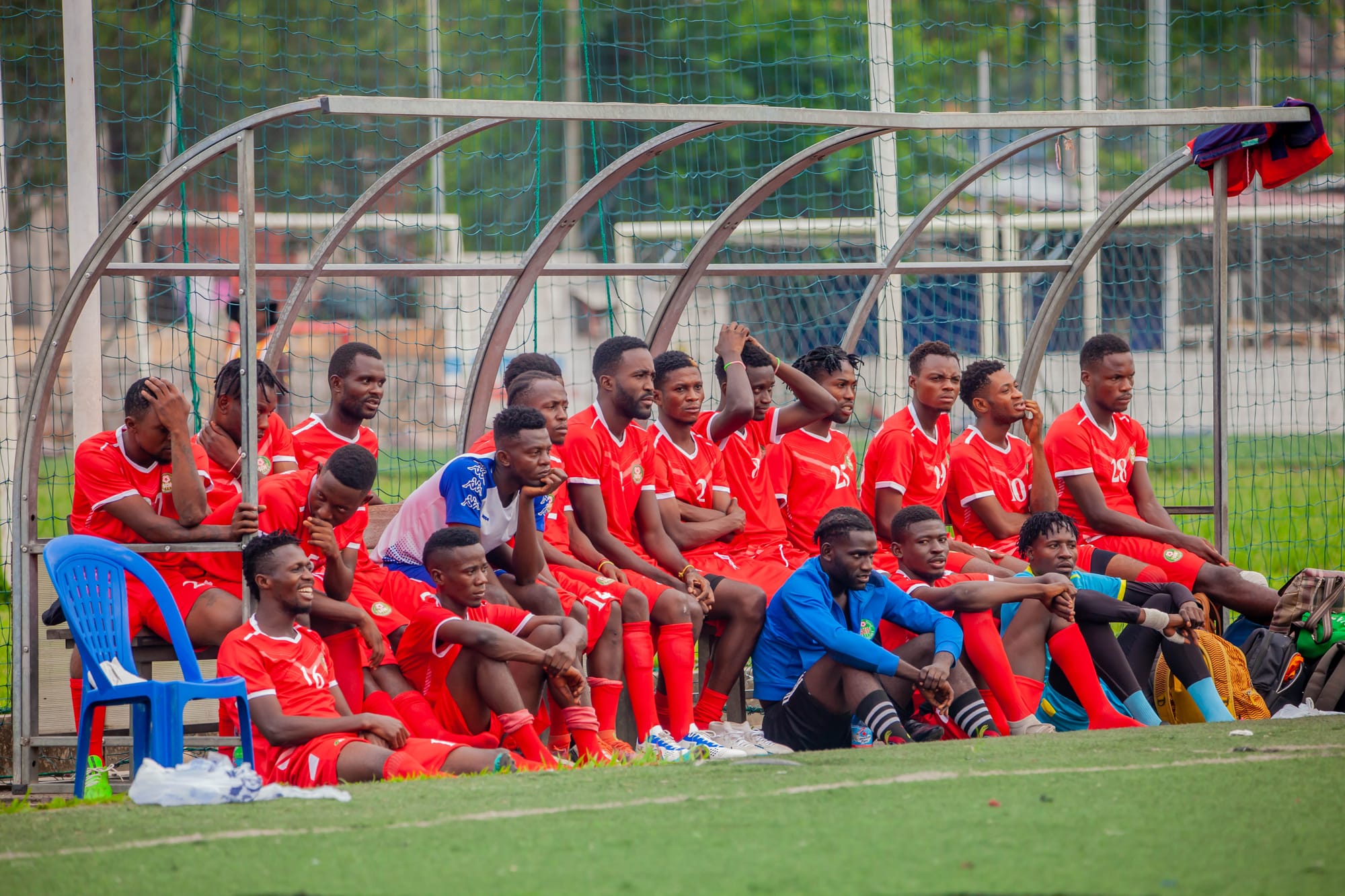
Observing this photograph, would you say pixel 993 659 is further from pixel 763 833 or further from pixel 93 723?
pixel 93 723

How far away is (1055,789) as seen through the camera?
413 cm

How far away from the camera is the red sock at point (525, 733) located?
16.3 ft

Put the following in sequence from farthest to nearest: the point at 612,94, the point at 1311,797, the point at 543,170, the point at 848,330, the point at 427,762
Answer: the point at 543,170, the point at 612,94, the point at 848,330, the point at 427,762, the point at 1311,797

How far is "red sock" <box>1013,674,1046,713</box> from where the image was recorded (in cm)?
568

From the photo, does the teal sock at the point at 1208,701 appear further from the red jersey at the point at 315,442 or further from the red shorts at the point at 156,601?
the red shorts at the point at 156,601

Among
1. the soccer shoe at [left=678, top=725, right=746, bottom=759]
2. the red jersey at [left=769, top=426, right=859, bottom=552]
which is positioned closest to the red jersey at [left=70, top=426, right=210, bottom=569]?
the soccer shoe at [left=678, top=725, right=746, bottom=759]

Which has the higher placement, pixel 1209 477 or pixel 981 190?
pixel 981 190

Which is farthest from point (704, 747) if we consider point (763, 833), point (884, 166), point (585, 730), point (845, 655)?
point (884, 166)

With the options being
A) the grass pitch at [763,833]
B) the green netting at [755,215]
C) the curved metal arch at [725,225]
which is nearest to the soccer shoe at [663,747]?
the grass pitch at [763,833]

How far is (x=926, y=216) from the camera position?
6914mm

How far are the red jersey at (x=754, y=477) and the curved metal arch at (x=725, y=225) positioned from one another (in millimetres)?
527

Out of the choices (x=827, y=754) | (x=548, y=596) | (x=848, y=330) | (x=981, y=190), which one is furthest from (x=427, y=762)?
(x=981, y=190)

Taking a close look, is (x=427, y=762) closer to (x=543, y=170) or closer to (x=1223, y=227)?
(x=1223, y=227)

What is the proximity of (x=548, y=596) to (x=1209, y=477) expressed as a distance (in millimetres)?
10345
